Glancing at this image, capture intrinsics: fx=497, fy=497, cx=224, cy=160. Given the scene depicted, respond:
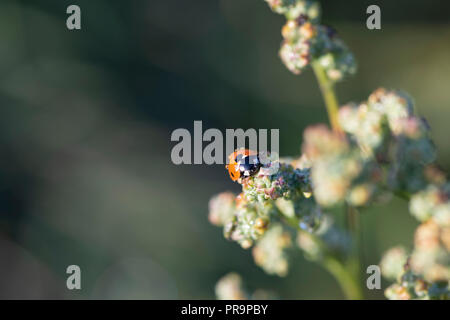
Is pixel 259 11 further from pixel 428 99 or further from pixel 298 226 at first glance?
pixel 298 226

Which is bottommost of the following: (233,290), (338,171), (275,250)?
(233,290)

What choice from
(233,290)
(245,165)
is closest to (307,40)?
(245,165)

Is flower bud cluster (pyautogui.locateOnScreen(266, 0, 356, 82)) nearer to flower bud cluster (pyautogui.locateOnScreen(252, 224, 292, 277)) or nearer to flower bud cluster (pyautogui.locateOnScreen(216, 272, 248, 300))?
flower bud cluster (pyautogui.locateOnScreen(252, 224, 292, 277))

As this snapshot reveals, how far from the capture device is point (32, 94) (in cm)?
665

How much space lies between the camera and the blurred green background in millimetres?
6391

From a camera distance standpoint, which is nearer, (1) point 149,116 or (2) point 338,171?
(2) point 338,171

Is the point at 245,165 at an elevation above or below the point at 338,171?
above

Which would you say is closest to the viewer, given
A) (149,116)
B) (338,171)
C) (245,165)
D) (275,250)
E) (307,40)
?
(338,171)

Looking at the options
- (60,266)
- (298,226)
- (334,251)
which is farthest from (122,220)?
(298,226)

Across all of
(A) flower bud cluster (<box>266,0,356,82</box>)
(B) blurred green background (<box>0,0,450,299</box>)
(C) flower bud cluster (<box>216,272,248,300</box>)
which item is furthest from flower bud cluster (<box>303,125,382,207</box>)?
(B) blurred green background (<box>0,0,450,299</box>)

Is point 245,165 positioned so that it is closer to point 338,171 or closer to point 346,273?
point 338,171

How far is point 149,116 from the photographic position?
7.25m

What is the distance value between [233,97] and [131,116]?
149 centimetres
